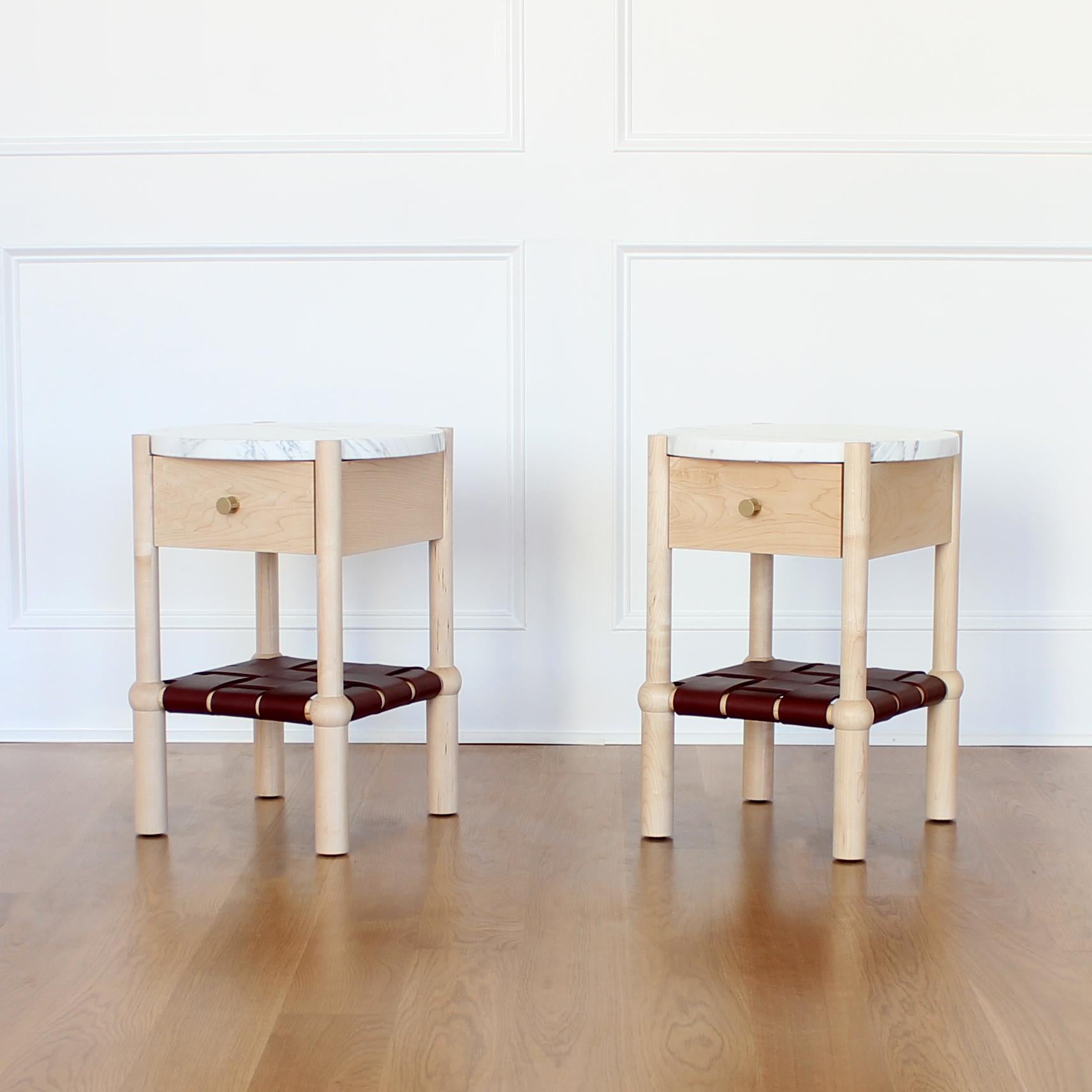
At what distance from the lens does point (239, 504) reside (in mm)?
1817

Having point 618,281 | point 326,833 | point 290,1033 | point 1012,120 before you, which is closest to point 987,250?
point 1012,120

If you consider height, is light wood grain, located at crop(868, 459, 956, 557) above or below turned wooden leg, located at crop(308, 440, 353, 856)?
above

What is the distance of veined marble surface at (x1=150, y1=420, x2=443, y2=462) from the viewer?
5.80 ft

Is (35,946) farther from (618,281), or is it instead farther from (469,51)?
(469,51)

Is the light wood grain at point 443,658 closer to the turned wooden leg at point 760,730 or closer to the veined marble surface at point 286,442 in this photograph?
the veined marble surface at point 286,442

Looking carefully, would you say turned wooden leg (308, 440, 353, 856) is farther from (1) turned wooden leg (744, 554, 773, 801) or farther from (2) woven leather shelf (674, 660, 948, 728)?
(1) turned wooden leg (744, 554, 773, 801)

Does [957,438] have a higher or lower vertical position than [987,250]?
lower

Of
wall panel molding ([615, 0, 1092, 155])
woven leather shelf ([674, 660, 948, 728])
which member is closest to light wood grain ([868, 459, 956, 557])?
woven leather shelf ([674, 660, 948, 728])

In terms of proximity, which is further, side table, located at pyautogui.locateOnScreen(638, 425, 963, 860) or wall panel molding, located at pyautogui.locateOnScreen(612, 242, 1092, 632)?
wall panel molding, located at pyautogui.locateOnScreen(612, 242, 1092, 632)

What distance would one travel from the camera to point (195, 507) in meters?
1.85

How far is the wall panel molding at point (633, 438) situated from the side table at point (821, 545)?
0.44 metres

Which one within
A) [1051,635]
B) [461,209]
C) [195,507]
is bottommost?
[1051,635]

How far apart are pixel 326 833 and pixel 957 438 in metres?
1.02

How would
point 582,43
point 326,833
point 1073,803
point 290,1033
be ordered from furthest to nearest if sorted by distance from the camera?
point 582,43, point 1073,803, point 326,833, point 290,1033
